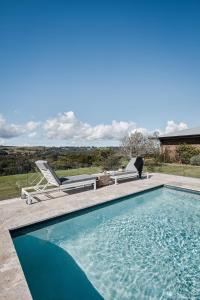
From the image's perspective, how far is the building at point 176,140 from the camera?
20969 mm

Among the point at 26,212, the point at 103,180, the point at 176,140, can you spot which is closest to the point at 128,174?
the point at 103,180

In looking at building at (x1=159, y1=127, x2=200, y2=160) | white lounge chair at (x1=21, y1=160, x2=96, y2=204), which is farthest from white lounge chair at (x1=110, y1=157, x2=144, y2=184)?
building at (x1=159, y1=127, x2=200, y2=160)

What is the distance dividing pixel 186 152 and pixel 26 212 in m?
17.7

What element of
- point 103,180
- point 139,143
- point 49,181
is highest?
point 139,143

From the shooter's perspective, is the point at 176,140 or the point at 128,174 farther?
the point at 176,140

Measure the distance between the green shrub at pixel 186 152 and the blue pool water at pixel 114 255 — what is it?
13710 mm

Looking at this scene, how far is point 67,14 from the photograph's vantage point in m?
10.1

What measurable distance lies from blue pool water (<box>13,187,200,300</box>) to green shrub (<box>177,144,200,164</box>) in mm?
13710

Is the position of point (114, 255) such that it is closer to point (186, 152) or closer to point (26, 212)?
point (26, 212)

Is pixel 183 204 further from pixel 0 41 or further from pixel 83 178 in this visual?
pixel 0 41

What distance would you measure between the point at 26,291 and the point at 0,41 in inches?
438

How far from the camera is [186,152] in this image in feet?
66.9

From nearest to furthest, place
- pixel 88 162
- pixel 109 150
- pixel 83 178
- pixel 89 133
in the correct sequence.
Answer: pixel 83 178, pixel 88 162, pixel 109 150, pixel 89 133

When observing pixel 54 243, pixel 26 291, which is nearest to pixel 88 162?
pixel 54 243
